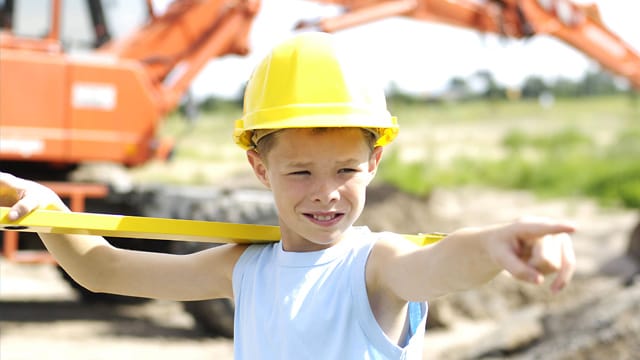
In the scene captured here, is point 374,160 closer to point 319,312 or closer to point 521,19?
point 319,312

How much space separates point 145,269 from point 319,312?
510 millimetres

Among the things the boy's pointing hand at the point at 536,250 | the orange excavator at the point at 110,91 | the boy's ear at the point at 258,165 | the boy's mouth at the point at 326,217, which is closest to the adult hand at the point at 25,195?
the boy's ear at the point at 258,165

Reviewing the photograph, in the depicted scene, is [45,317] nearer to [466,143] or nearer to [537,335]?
[537,335]

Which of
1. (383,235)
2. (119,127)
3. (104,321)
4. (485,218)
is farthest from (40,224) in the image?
(485,218)

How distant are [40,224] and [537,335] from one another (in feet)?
15.0

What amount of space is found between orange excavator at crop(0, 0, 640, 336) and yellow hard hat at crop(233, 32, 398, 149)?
527 cm

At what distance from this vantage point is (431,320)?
26.4ft

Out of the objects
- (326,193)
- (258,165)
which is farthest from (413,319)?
(258,165)

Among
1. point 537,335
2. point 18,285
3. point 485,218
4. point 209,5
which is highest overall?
point 209,5

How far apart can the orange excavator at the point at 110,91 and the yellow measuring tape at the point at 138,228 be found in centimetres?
506

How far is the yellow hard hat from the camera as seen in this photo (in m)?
1.80

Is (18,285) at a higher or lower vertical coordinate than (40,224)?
lower

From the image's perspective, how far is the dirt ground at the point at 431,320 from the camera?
17.8 ft

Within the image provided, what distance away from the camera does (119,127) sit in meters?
7.36
